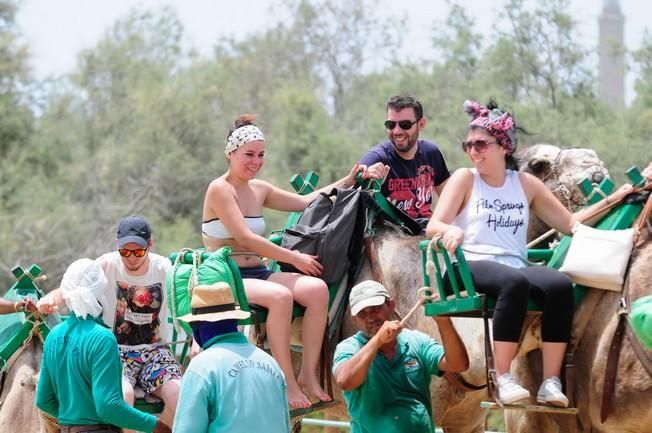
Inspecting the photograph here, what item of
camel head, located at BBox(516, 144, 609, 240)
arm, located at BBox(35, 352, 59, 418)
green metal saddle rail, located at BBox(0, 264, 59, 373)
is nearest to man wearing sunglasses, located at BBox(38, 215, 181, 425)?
arm, located at BBox(35, 352, 59, 418)

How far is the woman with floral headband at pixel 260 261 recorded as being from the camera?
25.3 feet

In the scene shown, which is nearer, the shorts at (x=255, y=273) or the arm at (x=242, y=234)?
the arm at (x=242, y=234)

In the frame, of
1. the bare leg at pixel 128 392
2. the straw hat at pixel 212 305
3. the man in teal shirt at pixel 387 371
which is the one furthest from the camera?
the bare leg at pixel 128 392

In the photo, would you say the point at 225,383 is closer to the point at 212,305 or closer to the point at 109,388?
the point at 212,305

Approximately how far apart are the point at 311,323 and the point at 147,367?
42.2 inches

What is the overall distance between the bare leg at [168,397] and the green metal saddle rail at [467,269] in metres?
1.89

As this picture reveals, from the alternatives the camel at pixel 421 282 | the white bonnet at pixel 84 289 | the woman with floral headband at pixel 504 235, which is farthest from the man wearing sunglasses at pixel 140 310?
the woman with floral headband at pixel 504 235

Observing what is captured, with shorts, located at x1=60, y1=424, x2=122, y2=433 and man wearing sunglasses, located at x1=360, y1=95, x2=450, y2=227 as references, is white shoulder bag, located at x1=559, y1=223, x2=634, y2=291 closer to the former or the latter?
man wearing sunglasses, located at x1=360, y1=95, x2=450, y2=227

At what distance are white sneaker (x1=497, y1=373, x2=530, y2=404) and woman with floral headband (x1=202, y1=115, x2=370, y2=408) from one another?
1576mm

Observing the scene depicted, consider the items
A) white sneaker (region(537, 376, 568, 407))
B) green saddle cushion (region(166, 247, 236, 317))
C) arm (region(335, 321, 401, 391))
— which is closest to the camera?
arm (region(335, 321, 401, 391))

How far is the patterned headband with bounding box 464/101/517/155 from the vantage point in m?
6.93

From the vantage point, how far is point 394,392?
20.6ft

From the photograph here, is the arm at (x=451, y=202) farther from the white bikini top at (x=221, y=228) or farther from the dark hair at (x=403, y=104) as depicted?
the white bikini top at (x=221, y=228)

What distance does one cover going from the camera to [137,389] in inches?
305
